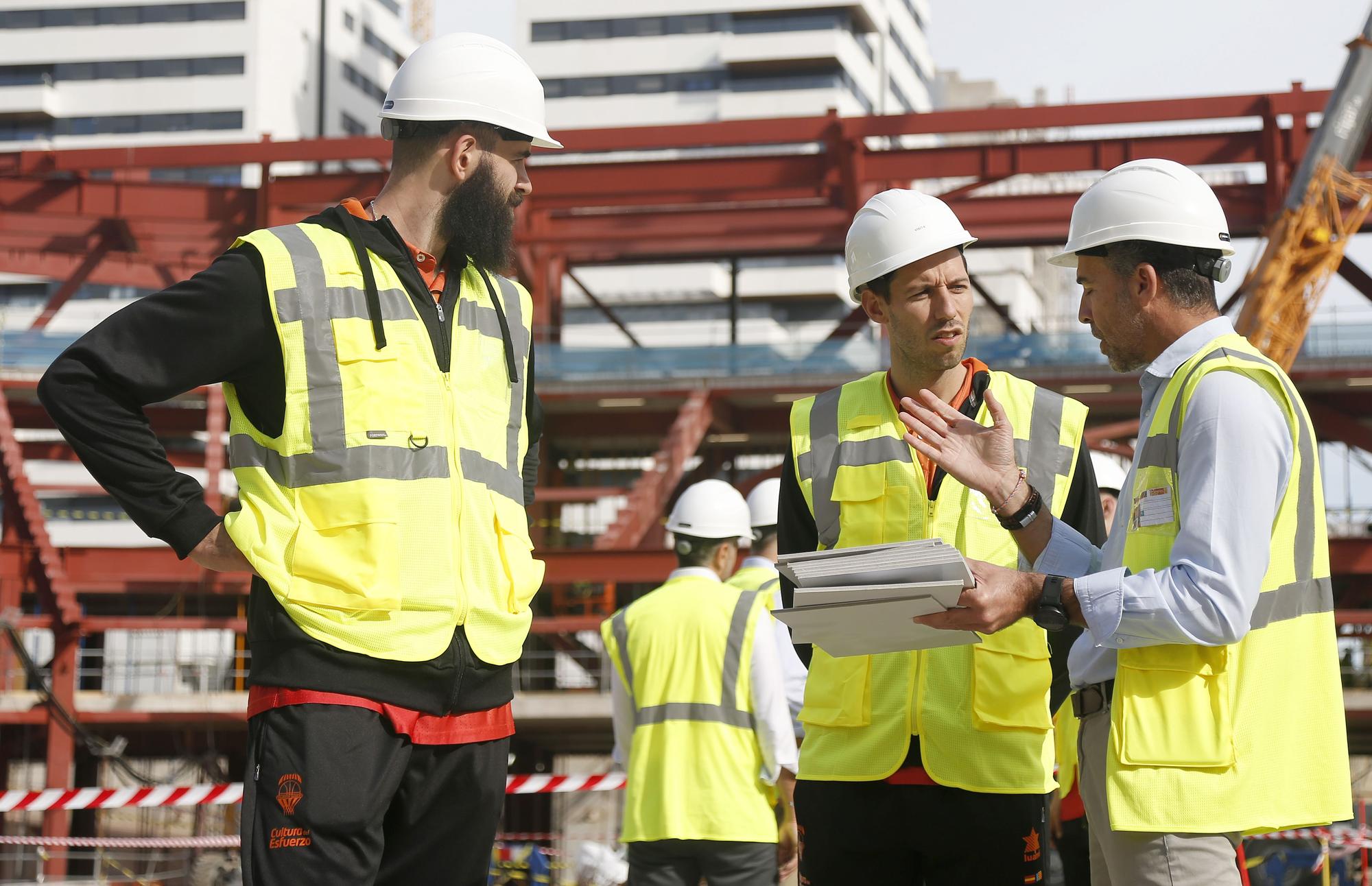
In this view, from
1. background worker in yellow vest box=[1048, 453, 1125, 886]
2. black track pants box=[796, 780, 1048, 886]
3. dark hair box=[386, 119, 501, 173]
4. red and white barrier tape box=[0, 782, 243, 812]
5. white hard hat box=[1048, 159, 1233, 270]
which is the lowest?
red and white barrier tape box=[0, 782, 243, 812]

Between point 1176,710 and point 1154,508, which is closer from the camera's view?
point 1176,710

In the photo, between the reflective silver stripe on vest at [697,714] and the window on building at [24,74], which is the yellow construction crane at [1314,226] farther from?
the window on building at [24,74]

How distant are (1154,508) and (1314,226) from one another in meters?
28.2

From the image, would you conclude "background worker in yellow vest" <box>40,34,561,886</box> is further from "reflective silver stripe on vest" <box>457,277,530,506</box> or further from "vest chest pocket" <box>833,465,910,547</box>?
"vest chest pocket" <box>833,465,910,547</box>

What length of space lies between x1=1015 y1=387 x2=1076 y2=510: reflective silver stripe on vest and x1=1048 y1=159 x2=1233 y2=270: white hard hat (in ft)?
2.06

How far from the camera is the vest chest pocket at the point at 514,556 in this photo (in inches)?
131

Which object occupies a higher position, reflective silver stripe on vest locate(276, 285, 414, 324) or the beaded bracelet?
reflective silver stripe on vest locate(276, 285, 414, 324)

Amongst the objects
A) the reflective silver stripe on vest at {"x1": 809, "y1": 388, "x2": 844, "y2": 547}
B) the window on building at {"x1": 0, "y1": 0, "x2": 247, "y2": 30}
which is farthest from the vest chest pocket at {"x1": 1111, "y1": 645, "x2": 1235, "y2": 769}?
the window on building at {"x1": 0, "y1": 0, "x2": 247, "y2": 30}

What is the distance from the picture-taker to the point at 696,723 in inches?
268

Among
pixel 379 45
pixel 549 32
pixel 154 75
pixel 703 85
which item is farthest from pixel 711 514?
pixel 379 45

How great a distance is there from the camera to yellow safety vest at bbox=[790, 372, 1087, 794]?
3781mm

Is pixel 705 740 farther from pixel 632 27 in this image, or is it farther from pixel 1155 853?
pixel 632 27

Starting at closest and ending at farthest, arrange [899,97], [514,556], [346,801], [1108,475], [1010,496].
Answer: [346,801] → [514,556] → [1010,496] → [1108,475] → [899,97]

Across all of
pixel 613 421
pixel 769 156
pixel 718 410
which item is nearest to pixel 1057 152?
pixel 769 156
